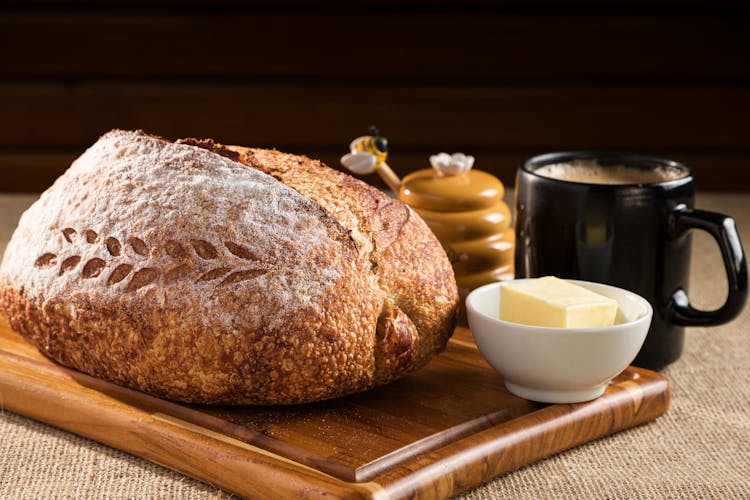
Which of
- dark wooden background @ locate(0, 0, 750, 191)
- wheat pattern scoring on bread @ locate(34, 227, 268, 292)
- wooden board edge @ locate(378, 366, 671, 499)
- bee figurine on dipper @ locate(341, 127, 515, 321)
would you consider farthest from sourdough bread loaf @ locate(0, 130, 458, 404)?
dark wooden background @ locate(0, 0, 750, 191)

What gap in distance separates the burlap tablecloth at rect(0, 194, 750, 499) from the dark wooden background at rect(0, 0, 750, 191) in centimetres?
187

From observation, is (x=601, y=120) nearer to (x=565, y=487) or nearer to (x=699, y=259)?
(x=699, y=259)

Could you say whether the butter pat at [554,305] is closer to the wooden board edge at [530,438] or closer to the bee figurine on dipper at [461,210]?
the wooden board edge at [530,438]

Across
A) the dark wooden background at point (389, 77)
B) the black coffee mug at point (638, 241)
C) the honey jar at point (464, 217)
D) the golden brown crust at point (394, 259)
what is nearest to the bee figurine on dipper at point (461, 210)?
the honey jar at point (464, 217)

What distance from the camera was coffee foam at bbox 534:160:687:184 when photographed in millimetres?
1289

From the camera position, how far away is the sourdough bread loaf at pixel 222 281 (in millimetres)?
959

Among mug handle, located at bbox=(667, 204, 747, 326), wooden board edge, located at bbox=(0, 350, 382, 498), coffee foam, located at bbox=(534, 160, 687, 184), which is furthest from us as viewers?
coffee foam, located at bbox=(534, 160, 687, 184)

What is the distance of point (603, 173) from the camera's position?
132 cm

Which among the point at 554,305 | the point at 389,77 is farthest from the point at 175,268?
the point at 389,77

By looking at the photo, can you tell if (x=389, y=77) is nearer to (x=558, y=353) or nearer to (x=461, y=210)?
(x=461, y=210)

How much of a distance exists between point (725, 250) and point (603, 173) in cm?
21

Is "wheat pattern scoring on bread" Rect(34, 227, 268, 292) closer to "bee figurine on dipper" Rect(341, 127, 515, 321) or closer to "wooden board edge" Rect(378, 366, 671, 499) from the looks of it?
"wooden board edge" Rect(378, 366, 671, 499)

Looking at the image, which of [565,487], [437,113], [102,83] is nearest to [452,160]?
[565,487]

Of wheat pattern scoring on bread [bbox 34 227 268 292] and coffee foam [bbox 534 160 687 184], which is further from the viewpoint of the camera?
coffee foam [bbox 534 160 687 184]
